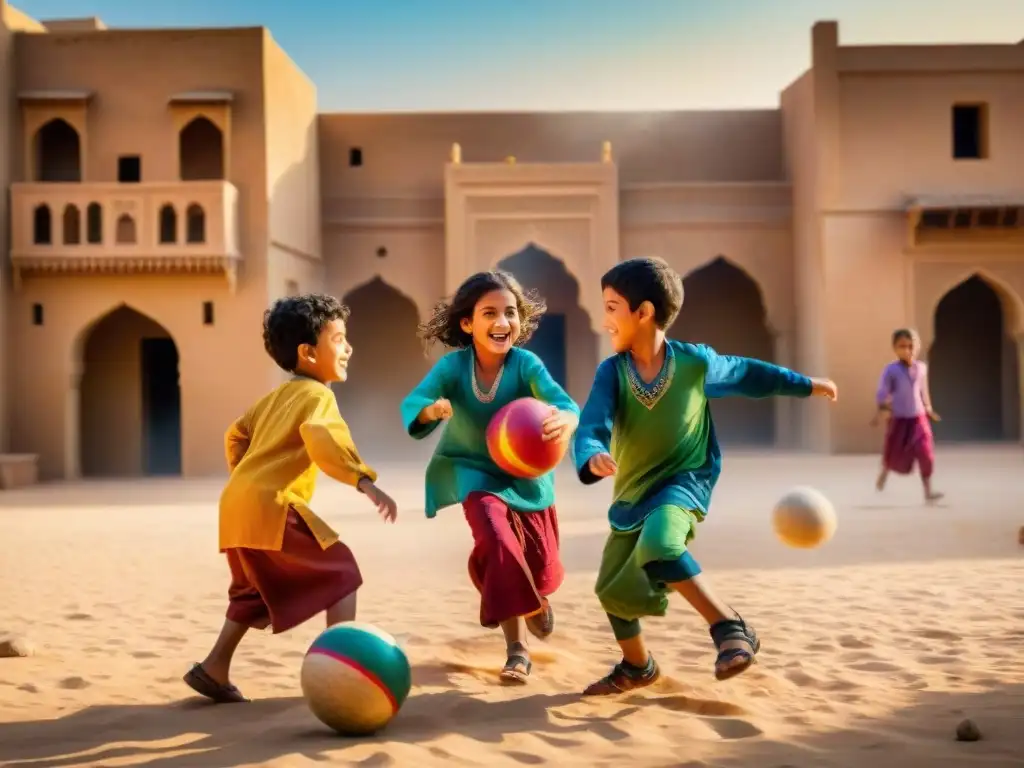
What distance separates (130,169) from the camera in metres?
19.4

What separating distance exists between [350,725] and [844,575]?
4273 millimetres

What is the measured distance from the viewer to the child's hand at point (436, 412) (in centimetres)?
418

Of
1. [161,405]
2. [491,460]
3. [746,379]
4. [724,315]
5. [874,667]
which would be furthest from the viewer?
[724,315]

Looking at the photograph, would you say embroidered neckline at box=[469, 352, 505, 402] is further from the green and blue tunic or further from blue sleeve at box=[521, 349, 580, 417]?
the green and blue tunic

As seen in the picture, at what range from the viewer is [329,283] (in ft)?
71.4

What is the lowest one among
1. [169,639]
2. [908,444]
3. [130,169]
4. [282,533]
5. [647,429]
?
[169,639]

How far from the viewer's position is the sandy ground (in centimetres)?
327

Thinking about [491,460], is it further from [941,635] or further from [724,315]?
[724,315]

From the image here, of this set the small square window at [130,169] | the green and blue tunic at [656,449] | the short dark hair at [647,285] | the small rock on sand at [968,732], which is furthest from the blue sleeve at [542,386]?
the small square window at [130,169]

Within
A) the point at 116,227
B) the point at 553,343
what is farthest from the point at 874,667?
the point at 553,343

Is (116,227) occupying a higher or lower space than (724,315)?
higher

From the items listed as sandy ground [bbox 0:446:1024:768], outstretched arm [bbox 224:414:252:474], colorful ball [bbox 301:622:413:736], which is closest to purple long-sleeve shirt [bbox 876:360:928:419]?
sandy ground [bbox 0:446:1024:768]

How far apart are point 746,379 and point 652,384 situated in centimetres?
39

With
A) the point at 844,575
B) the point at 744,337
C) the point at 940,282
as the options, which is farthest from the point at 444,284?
the point at 844,575
